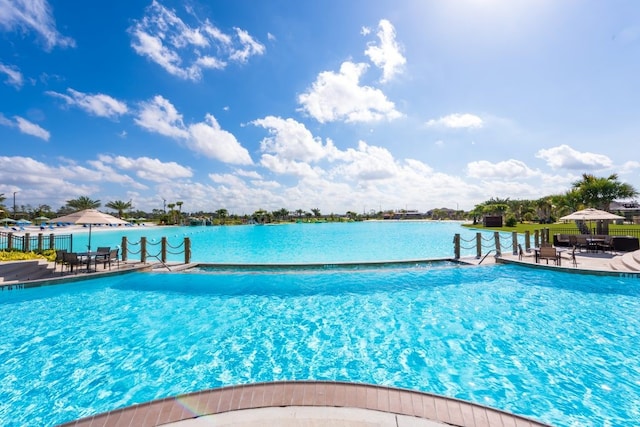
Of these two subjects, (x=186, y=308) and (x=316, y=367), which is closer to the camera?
(x=316, y=367)

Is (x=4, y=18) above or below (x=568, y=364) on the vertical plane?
above

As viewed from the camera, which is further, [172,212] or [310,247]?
[172,212]

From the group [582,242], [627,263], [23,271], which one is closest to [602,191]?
[582,242]

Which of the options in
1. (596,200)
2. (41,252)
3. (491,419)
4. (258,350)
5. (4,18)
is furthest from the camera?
(596,200)

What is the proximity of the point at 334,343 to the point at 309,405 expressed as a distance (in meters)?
2.76

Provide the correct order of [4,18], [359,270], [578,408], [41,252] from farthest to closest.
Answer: [41,252] → [359,270] → [4,18] → [578,408]

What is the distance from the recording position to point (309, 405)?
2799 millimetres

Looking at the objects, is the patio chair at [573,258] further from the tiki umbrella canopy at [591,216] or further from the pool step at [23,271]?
the pool step at [23,271]

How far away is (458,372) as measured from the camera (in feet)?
14.6

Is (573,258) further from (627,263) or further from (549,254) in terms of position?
(627,263)

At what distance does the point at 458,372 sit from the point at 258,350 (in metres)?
3.49

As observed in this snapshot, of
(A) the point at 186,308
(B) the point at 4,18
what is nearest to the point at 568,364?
(A) the point at 186,308

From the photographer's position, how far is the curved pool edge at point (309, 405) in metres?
2.58

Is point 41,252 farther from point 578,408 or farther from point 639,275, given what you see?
point 639,275
